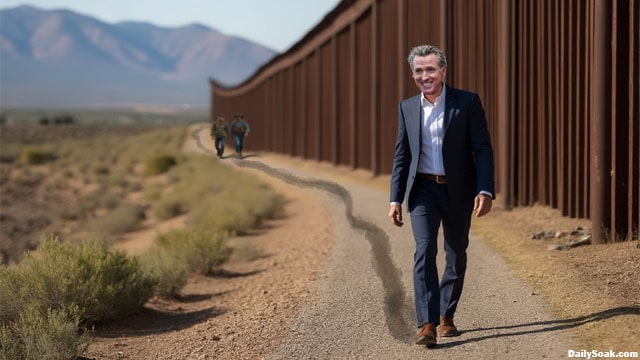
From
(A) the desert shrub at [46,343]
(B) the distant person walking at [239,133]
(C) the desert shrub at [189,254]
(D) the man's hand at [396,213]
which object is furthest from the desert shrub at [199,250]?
(D) the man's hand at [396,213]

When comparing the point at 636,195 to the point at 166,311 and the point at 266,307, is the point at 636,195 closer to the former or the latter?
the point at 266,307

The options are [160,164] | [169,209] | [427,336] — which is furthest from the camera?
[160,164]

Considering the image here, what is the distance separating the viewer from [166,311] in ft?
34.6

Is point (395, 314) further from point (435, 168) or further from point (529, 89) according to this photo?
point (529, 89)

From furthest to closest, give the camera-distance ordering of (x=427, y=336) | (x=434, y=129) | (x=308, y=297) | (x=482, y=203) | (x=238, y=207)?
(x=238, y=207) < (x=308, y=297) < (x=427, y=336) < (x=434, y=129) < (x=482, y=203)

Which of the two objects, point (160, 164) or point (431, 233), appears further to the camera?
point (160, 164)

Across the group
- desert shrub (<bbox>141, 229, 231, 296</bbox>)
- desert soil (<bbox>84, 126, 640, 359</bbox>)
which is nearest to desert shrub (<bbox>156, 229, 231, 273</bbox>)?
desert shrub (<bbox>141, 229, 231, 296</bbox>)

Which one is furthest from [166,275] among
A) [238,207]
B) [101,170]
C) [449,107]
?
[101,170]

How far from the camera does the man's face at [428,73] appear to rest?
590 centimetres

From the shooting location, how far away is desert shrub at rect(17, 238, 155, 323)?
893cm

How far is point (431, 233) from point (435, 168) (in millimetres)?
480

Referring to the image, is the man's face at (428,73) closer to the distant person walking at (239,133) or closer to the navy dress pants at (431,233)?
the navy dress pants at (431,233)

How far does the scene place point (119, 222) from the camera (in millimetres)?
24906

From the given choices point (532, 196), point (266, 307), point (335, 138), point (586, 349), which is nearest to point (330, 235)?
point (532, 196)
